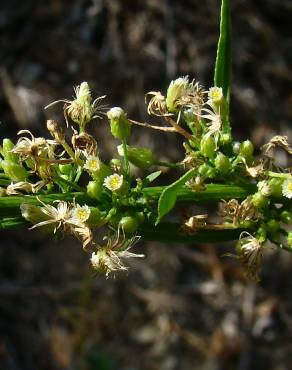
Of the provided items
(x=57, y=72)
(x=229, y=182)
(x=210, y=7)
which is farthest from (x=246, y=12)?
(x=229, y=182)

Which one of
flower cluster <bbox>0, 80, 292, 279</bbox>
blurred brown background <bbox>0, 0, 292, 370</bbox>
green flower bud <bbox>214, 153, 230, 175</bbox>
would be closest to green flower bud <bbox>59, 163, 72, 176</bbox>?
flower cluster <bbox>0, 80, 292, 279</bbox>

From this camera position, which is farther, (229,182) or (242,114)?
(242,114)

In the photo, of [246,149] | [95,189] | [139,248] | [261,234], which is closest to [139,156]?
[95,189]

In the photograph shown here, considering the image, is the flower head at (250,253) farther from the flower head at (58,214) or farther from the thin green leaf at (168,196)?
the flower head at (58,214)

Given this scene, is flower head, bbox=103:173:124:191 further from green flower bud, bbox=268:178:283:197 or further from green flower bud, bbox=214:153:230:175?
green flower bud, bbox=268:178:283:197

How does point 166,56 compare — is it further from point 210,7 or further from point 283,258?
point 283,258

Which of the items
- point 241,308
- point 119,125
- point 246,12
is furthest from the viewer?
point 246,12
